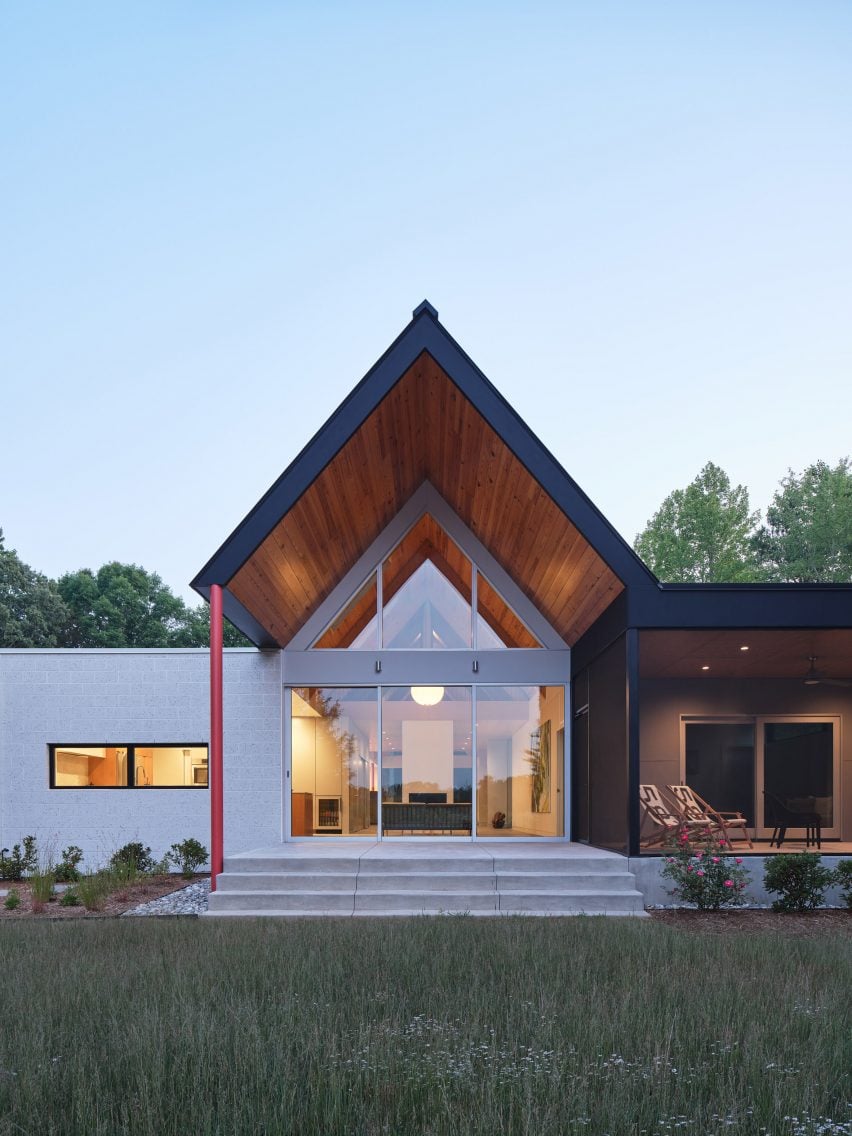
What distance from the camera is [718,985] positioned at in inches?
198

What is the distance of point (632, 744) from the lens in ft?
31.1

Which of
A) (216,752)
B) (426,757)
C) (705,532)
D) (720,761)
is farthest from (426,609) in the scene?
(705,532)

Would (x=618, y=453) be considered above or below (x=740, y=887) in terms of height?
above

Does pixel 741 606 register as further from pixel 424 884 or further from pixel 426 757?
pixel 426 757

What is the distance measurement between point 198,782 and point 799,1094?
11437 millimetres

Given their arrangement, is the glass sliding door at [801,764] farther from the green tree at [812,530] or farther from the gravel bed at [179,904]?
the green tree at [812,530]

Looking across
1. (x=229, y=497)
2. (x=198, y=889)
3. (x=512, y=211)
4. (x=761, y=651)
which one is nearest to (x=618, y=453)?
(x=229, y=497)

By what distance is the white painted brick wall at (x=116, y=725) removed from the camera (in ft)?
43.5

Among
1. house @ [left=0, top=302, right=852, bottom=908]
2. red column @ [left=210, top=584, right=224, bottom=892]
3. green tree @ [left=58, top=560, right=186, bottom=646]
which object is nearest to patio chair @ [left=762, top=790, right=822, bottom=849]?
house @ [left=0, top=302, right=852, bottom=908]

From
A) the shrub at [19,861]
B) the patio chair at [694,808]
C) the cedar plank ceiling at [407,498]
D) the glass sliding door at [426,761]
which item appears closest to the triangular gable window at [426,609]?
the cedar plank ceiling at [407,498]

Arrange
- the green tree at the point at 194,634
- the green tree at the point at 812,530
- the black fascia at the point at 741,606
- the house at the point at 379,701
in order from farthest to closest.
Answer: the green tree at the point at 194,634 < the green tree at the point at 812,530 < the house at the point at 379,701 < the black fascia at the point at 741,606

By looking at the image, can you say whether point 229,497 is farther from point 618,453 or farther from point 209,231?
point 209,231

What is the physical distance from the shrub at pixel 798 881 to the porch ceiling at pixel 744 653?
2372 millimetres

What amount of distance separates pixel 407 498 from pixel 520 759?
13.6 feet
